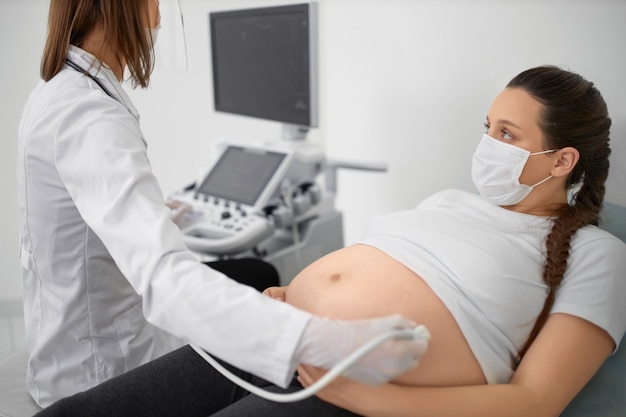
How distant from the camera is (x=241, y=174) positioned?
1978mm

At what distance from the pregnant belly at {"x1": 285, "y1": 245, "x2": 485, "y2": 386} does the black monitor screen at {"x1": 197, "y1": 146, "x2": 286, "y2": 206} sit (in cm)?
80

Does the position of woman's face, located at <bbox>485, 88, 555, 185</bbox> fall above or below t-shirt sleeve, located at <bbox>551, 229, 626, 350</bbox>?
above

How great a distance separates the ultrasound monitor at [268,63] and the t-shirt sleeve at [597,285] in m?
1.05

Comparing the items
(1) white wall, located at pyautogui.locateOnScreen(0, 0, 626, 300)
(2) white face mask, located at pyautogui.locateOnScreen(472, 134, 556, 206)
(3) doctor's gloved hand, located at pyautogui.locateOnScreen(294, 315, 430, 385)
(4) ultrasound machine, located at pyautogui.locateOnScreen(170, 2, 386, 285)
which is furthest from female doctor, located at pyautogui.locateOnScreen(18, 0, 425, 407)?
(1) white wall, located at pyautogui.locateOnScreen(0, 0, 626, 300)

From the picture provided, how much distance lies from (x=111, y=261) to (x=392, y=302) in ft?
1.88

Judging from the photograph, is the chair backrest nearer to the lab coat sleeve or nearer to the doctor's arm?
the doctor's arm

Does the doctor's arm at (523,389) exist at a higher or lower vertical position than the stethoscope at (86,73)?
lower

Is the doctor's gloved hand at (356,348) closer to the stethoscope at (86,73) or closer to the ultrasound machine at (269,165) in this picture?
the stethoscope at (86,73)

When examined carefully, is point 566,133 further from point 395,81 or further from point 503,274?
point 395,81

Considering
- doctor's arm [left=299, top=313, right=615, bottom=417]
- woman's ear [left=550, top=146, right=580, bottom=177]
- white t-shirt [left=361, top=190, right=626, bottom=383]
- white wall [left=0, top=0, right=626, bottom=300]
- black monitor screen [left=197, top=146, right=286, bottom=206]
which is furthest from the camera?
black monitor screen [left=197, top=146, right=286, bottom=206]

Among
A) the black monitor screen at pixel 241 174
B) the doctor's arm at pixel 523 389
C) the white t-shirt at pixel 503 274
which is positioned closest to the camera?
the doctor's arm at pixel 523 389

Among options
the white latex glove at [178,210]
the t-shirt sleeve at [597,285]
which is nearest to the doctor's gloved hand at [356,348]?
the t-shirt sleeve at [597,285]

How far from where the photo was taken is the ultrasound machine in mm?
1799

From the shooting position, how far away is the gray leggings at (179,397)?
3.09 ft
